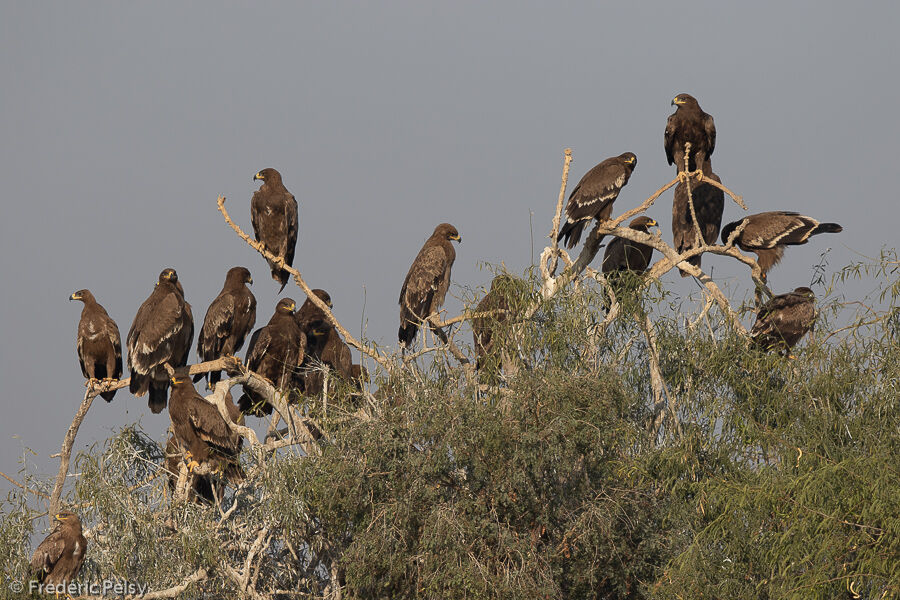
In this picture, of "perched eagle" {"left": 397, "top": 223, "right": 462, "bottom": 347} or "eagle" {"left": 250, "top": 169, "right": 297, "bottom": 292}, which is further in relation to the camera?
"eagle" {"left": 250, "top": 169, "right": 297, "bottom": 292}

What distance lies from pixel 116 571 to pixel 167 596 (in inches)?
28.4

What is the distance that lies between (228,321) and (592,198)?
185 inches

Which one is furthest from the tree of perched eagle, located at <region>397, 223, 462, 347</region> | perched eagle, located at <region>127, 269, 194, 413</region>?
perched eagle, located at <region>397, 223, 462, 347</region>

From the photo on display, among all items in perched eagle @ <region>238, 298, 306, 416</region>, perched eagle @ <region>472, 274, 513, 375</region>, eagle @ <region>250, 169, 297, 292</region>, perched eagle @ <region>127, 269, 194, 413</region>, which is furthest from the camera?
eagle @ <region>250, 169, 297, 292</region>

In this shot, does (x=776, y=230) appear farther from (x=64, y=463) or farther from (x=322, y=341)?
(x=64, y=463)

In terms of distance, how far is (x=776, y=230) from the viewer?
11969 millimetres

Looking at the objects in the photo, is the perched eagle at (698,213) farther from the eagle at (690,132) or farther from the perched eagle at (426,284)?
the perched eagle at (426,284)

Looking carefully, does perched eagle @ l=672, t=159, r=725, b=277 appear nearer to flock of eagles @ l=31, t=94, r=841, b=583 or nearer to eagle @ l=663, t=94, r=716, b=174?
flock of eagles @ l=31, t=94, r=841, b=583

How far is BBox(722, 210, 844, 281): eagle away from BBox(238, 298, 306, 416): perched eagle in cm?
536

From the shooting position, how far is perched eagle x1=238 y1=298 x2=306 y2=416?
12547 millimetres

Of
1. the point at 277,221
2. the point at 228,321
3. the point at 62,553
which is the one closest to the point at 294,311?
the point at 228,321

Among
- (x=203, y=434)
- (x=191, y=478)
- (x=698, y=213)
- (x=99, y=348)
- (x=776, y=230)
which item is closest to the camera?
(x=191, y=478)

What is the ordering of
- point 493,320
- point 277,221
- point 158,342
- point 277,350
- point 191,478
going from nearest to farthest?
point 493,320 < point 191,478 < point 158,342 < point 277,350 < point 277,221

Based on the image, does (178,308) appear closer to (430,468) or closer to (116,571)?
(116,571)
